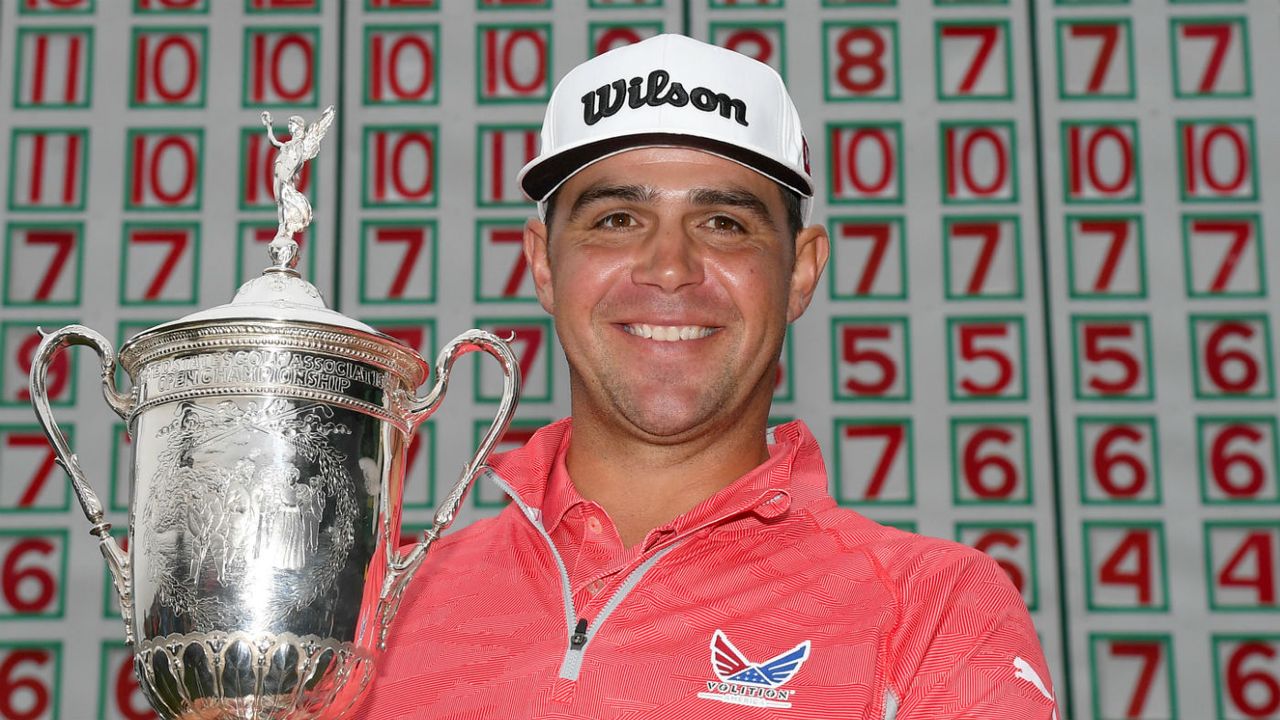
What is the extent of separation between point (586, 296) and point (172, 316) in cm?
214

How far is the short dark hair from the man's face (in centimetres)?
2

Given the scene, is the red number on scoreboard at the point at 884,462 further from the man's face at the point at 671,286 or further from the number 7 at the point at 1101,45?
the man's face at the point at 671,286

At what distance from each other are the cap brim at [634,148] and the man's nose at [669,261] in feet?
0.30

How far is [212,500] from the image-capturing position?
1292mm

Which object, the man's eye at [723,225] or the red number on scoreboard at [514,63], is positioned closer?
the man's eye at [723,225]

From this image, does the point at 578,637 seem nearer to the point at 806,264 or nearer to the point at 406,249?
the point at 806,264

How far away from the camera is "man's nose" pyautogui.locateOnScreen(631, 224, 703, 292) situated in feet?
5.04

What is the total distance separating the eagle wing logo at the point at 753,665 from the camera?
54.7 inches

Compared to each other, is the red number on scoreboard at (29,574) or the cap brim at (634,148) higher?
the cap brim at (634,148)

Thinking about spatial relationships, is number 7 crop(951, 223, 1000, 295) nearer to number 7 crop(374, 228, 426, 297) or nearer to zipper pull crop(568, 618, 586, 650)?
number 7 crop(374, 228, 426, 297)

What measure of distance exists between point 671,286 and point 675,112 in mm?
186

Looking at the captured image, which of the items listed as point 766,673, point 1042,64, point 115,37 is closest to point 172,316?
point 115,37

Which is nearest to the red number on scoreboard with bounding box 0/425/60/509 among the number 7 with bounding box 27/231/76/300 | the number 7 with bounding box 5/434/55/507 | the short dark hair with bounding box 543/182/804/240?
the number 7 with bounding box 5/434/55/507

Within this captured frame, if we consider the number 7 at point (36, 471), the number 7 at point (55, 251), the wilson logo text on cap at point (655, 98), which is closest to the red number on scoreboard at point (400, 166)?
the number 7 at point (55, 251)
